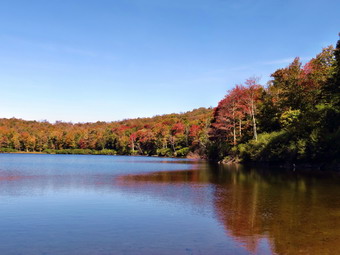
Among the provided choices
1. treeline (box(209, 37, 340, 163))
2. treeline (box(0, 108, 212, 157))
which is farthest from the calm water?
treeline (box(0, 108, 212, 157))

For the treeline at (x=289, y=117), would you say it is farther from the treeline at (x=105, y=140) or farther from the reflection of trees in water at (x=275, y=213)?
the treeline at (x=105, y=140)

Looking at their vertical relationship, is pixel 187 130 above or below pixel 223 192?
above

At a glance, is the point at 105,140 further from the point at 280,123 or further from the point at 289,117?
the point at 289,117

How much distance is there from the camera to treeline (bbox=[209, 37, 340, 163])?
36688mm

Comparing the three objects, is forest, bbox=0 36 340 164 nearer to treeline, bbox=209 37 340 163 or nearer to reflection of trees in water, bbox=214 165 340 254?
treeline, bbox=209 37 340 163

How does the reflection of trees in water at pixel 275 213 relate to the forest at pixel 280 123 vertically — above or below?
below

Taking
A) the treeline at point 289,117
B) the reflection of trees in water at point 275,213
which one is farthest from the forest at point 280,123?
the reflection of trees in water at point 275,213

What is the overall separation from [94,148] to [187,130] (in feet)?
171

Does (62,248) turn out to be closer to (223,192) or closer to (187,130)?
(223,192)

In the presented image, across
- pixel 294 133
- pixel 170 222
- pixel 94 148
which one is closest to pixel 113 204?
pixel 170 222

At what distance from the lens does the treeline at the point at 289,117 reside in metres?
36.7

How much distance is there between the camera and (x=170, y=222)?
1075 cm

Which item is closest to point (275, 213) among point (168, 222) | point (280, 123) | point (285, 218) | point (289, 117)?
point (285, 218)

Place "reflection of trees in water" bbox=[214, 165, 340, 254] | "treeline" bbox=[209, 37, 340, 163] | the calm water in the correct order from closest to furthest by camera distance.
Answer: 1. the calm water
2. "reflection of trees in water" bbox=[214, 165, 340, 254]
3. "treeline" bbox=[209, 37, 340, 163]
